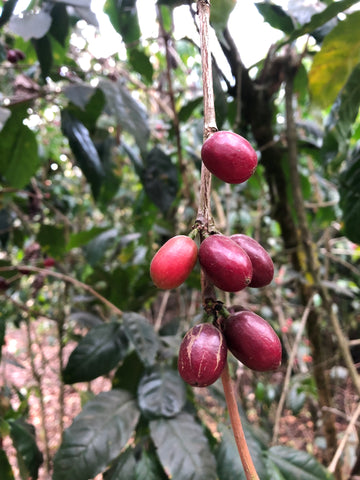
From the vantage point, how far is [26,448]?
79 centimetres

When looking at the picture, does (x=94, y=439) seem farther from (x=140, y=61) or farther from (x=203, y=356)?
(x=140, y=61)

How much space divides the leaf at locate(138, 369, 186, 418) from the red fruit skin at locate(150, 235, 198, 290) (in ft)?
1.55

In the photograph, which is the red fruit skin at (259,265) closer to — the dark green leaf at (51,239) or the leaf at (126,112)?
the leaf at (126,112)

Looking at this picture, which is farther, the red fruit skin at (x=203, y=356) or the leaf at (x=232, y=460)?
the leaf at (x=232, y=460)

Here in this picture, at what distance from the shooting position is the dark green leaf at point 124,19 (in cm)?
101

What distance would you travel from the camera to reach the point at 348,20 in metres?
0.73

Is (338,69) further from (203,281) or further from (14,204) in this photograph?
(14,204)

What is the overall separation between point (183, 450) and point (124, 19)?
110cm

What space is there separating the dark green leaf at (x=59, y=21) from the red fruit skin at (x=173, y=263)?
809 millimetres

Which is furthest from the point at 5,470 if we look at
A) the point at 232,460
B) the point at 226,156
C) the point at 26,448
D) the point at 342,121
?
the point at 342,121

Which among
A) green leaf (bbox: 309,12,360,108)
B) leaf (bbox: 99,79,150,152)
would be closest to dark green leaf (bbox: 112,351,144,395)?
leaf (bbox: 99,79,150,152)

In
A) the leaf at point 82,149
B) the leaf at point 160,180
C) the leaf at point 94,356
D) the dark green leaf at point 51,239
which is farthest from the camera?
the dark green leaf at point 51,239

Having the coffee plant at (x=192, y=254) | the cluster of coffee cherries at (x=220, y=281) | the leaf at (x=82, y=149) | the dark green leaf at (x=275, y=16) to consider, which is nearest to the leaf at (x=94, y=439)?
the coffee plant at (x=192, y=254)

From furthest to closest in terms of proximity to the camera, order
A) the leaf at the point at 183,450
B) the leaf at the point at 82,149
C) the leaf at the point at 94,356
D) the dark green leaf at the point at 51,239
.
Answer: the dark green leaf at the point at 51,239 < the leaf at the point at 82,149 < the leaf at the point at 94,356 < the leaf at the point at 183,450
